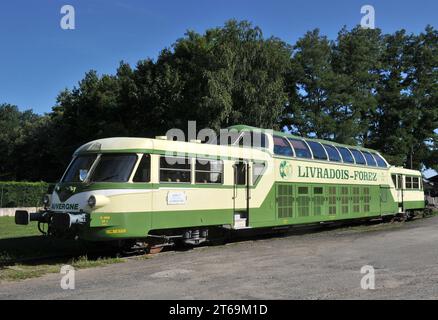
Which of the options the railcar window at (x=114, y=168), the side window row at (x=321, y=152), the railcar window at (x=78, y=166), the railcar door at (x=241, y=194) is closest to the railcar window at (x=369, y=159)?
the side window row at (x=321, y=152)

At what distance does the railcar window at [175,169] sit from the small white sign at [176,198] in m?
0.35

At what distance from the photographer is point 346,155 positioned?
2173 cm

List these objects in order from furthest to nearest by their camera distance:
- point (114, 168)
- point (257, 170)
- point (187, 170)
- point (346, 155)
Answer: point (346, 155) → point (257, 170) → point (187, 170) → point (114, 168)

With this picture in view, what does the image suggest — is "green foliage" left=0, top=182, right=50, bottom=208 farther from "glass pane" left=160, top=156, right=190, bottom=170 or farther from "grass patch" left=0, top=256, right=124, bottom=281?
"grass patch" left=0, top=256, right=124, bottom=281

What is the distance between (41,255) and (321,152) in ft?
37.7

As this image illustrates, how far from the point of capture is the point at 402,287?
8438mm

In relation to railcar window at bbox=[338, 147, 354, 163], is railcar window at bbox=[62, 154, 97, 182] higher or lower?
lower

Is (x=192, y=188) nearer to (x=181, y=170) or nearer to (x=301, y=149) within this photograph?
(x=181, y=170)

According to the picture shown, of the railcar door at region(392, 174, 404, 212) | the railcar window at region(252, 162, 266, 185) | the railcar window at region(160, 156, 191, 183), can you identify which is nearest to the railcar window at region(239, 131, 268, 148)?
the railcar window at region(252, 162, 266, 185)

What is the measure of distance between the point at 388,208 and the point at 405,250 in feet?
41.2

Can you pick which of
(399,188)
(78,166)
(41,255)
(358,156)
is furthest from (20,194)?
(399,188)

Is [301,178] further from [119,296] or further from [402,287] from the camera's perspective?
[119,296]

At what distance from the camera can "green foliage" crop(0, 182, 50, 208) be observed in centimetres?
3138

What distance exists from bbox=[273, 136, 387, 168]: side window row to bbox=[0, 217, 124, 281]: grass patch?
23.6ft
